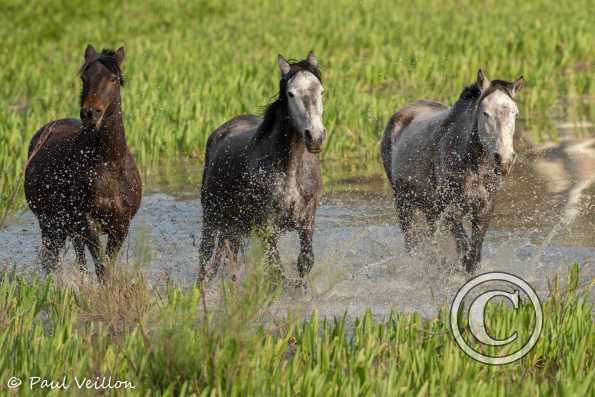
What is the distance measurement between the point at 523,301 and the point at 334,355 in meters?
1.56

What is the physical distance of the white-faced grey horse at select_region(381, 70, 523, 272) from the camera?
24.1 feet

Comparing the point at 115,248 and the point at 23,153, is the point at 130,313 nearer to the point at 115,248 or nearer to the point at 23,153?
the point at 115,248

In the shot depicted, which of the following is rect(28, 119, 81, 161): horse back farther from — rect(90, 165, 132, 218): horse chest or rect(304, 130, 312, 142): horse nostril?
rect(304, 130, 312, 142): horse nostril

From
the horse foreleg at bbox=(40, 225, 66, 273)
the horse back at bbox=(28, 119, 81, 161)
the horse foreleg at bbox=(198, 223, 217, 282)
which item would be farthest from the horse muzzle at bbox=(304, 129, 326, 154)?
the horse foreleg at bbox=(40, 225, 66, 273)

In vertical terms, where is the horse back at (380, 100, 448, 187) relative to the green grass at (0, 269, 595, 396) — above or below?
above

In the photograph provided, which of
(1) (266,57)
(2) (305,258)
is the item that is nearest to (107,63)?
(2) (305,258)

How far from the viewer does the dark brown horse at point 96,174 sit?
7.30 meters

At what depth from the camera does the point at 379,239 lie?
945 centimetres

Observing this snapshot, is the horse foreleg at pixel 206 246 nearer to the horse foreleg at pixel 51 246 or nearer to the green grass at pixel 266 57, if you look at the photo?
the horse foreleg at pixel 51 246

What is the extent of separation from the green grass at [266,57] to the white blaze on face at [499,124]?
195 inches

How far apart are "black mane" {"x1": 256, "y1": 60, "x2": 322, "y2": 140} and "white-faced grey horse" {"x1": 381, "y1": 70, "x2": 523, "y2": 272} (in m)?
1.25

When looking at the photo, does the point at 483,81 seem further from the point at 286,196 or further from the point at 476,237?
the point at 286,196

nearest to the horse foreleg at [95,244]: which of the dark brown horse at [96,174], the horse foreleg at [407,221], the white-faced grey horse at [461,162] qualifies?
the dark brown horse at [96,174]

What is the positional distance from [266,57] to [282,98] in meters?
11.5
